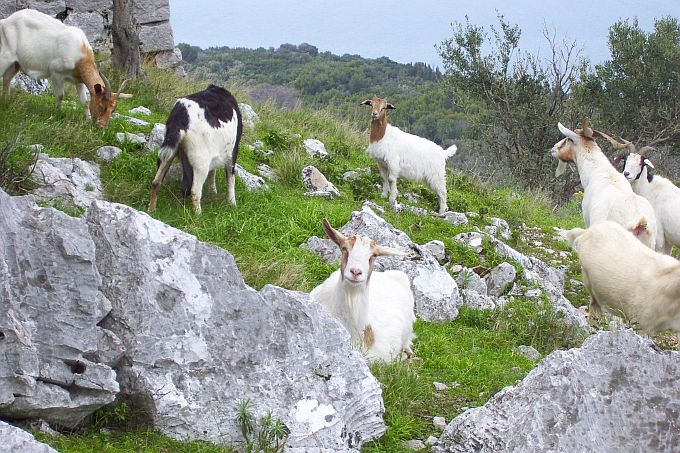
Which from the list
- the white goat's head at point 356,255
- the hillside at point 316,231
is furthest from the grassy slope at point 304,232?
the white goat's head at point 356,255

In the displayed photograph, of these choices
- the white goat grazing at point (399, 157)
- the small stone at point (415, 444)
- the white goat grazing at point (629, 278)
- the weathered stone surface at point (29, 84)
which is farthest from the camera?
the weathered stone surface at point (29, 84)

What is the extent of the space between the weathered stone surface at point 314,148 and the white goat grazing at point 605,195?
3637 millimetres

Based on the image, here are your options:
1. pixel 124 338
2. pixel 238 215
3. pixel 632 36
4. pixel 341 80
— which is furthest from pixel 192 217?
pixel 341 80

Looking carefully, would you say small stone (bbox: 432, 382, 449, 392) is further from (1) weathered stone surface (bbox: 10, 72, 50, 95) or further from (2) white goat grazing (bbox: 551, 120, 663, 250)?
(1) weathered stone surface (bbox: 10, 72, 50, 95)

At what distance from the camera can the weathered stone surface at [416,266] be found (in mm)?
8305

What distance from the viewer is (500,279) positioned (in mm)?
9305

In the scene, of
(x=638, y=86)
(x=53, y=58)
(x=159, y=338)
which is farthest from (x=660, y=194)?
(x=638, y=86)

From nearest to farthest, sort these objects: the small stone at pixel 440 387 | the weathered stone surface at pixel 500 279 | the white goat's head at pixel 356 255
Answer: the small stone at pixel 440 387 < the white goat's head at pixel 356 255 < the weathered stone surface at pixel 500 279

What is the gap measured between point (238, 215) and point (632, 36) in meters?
18.3

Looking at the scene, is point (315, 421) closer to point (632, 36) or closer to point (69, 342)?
point (69, 342)

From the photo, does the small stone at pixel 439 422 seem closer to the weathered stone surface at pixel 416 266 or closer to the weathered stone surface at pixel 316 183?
the weathered stone surface at pixel 416 266

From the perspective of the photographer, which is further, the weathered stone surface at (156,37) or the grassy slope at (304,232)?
the weathered stone surface at (156,37)

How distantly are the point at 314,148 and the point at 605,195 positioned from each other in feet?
15.6

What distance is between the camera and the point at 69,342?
4305mm
